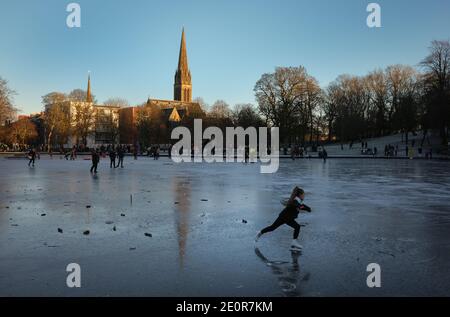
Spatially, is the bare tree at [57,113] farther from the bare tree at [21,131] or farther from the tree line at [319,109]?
the bare tree at [21,131]

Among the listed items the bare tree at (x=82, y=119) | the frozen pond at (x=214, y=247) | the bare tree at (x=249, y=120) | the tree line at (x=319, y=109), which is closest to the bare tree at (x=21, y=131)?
the tree line at (x=319, y=109)

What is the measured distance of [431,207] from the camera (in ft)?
38.8

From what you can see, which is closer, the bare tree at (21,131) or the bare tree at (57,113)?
the bare tree at (57,113)

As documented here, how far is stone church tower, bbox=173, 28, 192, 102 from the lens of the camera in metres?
136

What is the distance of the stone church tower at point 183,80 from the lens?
13550 centimetres

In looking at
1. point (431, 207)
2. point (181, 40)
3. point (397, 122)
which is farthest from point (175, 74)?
point (431, 207)

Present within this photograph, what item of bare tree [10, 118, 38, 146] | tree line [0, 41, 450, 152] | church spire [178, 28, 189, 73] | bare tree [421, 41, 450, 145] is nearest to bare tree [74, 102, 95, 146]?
tree line [0, 41, 450, 152]

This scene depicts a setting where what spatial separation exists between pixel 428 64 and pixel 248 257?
67.3m

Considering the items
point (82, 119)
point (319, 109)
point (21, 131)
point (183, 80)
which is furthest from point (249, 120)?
point (183, 80)

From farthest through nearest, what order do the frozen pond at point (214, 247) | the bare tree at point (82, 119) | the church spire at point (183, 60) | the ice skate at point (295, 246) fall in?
1. the church spire at point (183, 60)
2. the bare tree at point (82, 119)
3. the ice skate at point (295, 246)
4. the frozen pond at point (214, 247)

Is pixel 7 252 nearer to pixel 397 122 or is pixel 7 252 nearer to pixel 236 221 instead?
pixel 236 221

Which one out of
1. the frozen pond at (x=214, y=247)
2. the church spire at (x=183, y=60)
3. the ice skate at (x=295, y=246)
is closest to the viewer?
the frozen pond at (x=214, y=247)

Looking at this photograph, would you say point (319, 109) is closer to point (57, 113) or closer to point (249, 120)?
point (249, 120)

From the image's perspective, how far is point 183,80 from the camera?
452ft
